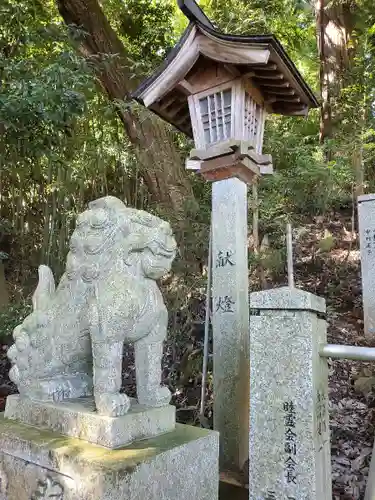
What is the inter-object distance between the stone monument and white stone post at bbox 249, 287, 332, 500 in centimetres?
26

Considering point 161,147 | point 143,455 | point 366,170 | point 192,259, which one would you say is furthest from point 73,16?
point 143,455

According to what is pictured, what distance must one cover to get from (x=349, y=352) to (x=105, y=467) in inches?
44.0

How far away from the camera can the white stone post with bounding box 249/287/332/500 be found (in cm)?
193

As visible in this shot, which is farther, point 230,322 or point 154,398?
point 230,322

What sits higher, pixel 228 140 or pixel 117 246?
pixel 228 140

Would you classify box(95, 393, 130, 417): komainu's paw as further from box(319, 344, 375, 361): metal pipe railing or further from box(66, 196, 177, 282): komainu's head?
box(319, 344, 375, 361): metal pipe railing

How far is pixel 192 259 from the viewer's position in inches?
200

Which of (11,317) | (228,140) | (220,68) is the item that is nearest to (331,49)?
(220,68)

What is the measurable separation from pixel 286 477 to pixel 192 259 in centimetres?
326

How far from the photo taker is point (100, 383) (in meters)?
1.84

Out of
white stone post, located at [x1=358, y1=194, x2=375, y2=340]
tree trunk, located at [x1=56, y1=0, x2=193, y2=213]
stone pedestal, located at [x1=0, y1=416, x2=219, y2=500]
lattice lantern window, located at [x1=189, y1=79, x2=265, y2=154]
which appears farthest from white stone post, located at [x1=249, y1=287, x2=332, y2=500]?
tree trunk, located at [x1=56, y1=0, x2=193, y2=213]

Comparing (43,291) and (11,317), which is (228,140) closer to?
(43,291)

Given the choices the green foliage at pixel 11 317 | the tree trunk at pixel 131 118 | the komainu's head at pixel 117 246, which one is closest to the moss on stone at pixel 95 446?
the komainu's head at pixel 117 246

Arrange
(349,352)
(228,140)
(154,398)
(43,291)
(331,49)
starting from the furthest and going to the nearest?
(331,49) < (228,140) < (43,291) < (154,398) < (349,352)
